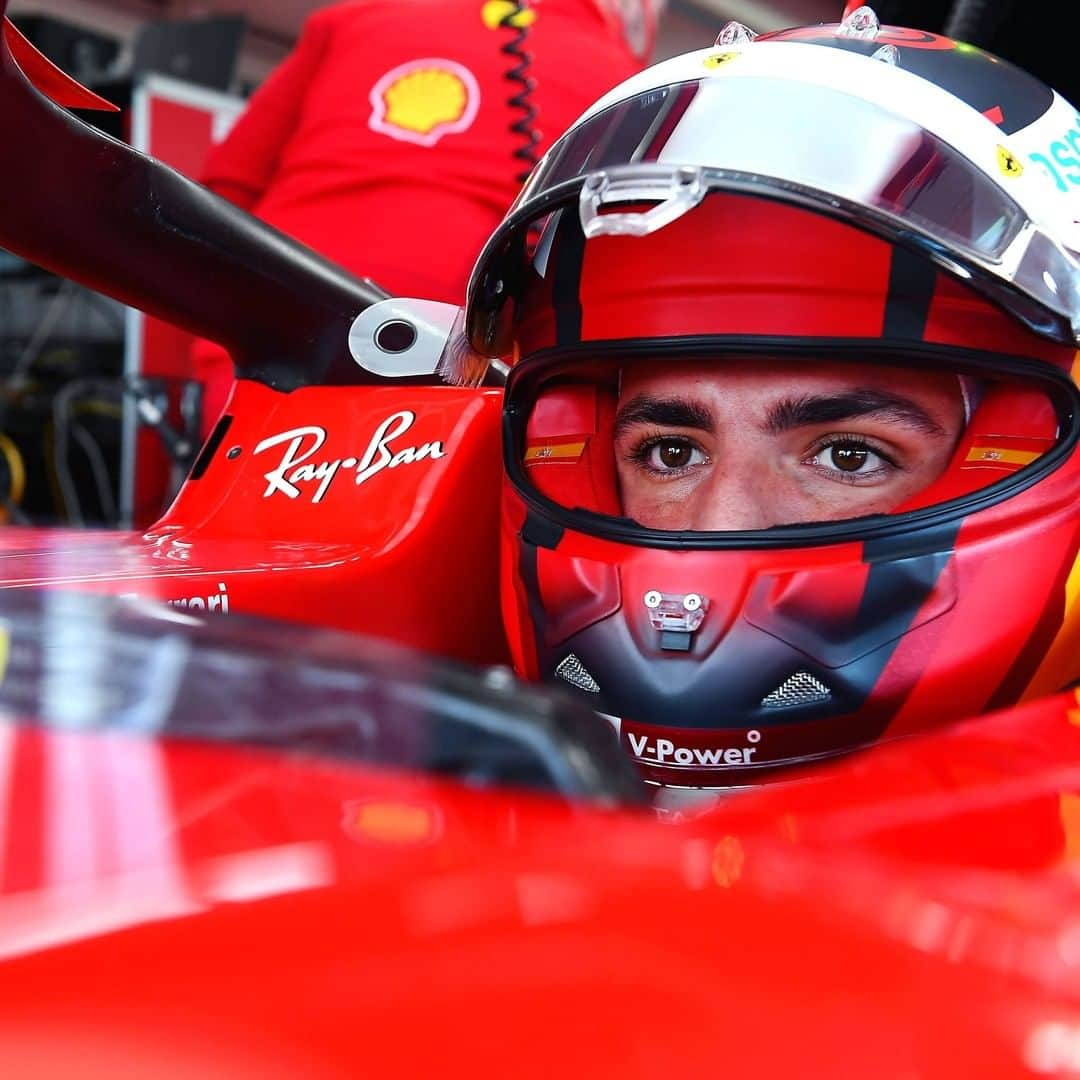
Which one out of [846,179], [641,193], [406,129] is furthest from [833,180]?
[406,129]

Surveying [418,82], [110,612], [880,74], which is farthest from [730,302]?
[418,82]

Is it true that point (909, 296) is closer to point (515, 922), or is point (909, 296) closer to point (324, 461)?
point (324, 461)

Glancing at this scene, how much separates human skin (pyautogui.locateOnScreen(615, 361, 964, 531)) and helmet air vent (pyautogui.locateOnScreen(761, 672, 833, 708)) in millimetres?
174

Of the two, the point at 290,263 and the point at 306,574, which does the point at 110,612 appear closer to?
the point at 306,574

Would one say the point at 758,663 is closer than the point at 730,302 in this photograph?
Yes

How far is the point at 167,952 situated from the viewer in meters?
0.25

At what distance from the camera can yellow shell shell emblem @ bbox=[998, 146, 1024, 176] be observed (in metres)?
0.82

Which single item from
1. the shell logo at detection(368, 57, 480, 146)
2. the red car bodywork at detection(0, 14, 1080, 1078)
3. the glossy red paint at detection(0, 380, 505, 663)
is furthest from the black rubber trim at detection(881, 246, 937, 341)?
the shell logo at detection(368, 57, 480, 146)

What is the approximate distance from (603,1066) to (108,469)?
3.75 meters

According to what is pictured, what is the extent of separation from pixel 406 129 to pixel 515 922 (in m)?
1.74

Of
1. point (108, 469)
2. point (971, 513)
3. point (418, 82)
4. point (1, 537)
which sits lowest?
point (108, 469)

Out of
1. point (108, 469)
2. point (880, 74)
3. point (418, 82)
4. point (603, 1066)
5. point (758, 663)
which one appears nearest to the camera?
point (603, 1066)

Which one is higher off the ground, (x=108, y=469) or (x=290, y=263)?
(x=290, y=263)

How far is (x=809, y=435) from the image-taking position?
891mm
